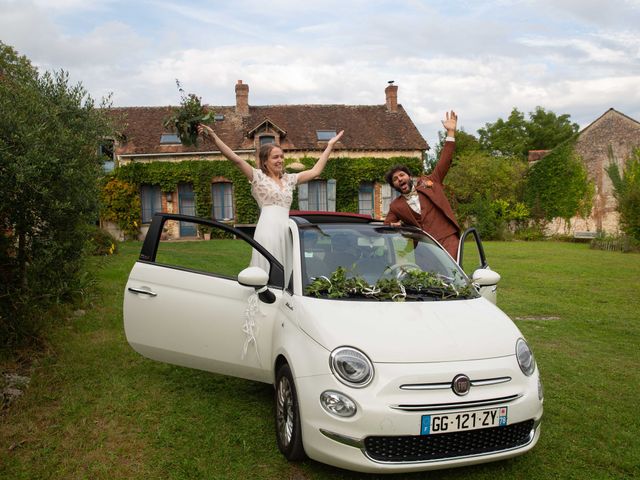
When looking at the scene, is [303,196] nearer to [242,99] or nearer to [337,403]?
[242,99]

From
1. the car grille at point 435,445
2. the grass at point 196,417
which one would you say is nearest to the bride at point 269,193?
the grass at point 196,417

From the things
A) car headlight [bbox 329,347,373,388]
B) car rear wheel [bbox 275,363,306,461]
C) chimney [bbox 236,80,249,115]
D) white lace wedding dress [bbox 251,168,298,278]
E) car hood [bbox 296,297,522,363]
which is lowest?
car rear wheel [bbox 275,363,306,461]

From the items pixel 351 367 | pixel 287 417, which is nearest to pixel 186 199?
pixel 287 417

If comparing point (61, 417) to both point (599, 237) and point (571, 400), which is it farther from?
point (599, 237)

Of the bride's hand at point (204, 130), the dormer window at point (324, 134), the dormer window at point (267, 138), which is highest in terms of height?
the dormer window at point (324, 134)

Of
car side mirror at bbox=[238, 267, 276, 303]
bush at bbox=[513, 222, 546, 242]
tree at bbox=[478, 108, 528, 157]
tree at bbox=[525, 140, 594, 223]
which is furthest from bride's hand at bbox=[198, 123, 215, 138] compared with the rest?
tree at bbox=[478, 108, 528, 157]

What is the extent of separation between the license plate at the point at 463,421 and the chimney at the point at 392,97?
30.2m

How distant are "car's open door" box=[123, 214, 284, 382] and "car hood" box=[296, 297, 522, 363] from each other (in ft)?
1.68

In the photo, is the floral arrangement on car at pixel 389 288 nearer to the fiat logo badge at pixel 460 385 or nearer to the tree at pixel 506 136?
the fiat logo badge at pixel 460 385

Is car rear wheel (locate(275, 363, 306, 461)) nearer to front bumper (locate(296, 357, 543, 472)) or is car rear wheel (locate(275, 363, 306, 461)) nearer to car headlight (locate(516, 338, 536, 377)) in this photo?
front bumper (locate(296, 357, 543, 472))

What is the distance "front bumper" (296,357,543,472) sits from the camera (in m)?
2.86

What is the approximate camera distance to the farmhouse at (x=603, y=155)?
29.4 metres

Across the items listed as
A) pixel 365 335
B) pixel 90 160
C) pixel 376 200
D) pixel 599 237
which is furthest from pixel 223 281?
pixel 376 200

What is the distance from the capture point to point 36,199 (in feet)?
16.2
